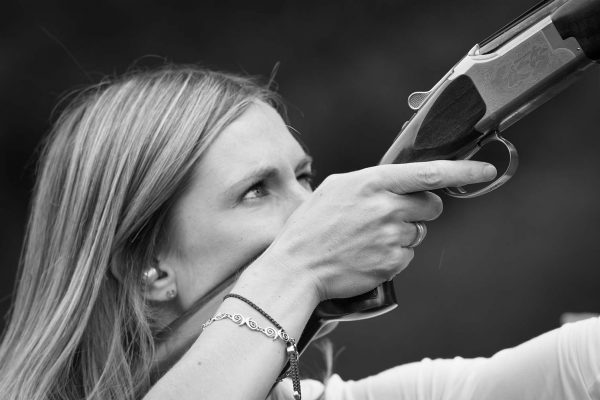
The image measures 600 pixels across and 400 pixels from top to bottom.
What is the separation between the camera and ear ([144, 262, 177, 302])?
1896 mm

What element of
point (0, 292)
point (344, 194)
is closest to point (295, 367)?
point (344, 194)

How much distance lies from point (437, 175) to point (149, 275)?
2.33 ft

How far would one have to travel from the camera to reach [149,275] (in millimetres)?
1901

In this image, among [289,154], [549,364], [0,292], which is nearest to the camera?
[549,364]

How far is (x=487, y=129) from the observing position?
1.57m

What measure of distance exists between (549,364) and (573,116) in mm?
2176

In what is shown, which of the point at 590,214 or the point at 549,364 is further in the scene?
the point at 590,214

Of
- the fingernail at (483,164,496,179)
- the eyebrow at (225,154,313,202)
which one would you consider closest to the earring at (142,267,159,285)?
the eyebrow at (225,154,313,202)

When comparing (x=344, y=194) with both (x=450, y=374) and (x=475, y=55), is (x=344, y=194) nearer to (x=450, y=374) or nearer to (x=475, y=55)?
(x=475, y=55)

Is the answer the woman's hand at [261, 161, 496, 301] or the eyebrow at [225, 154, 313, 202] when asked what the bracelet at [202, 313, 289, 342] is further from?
the eyebrow at [225, 154, 313, 202]

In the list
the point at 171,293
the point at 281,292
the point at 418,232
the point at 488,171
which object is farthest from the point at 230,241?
the point at 488,171

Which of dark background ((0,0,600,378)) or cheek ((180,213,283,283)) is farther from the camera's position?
dark background ((0,0,600,378))

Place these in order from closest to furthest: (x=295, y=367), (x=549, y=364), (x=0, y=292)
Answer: (x=295, y=367)
(x=549, y=364)
(x=0, y=292)

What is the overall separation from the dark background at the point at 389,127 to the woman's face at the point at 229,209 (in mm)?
1779
